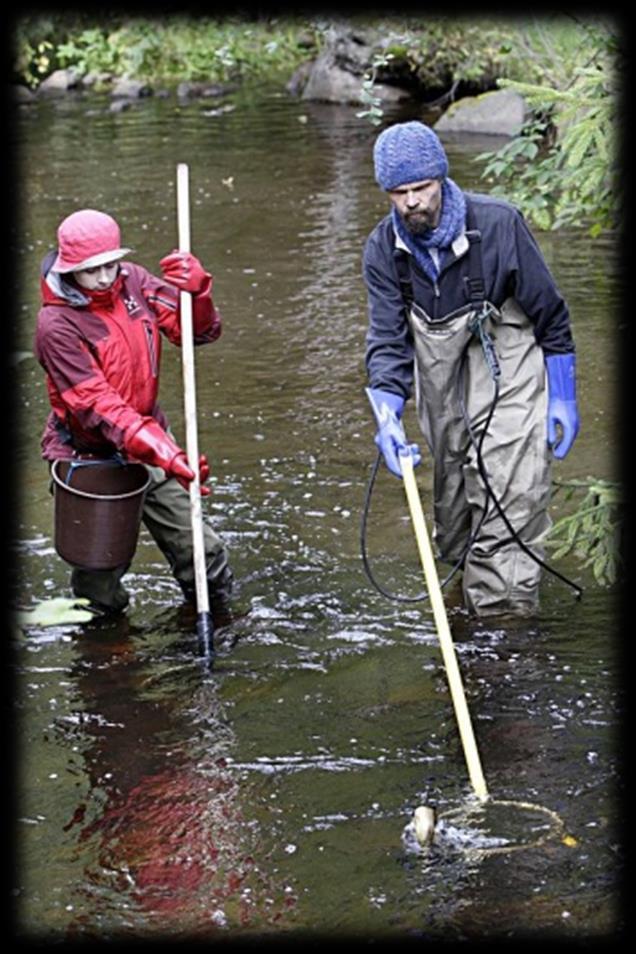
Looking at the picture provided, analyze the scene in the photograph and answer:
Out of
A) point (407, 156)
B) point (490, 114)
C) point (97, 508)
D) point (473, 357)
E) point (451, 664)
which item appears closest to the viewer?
point (451, 664)

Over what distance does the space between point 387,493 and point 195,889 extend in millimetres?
3740

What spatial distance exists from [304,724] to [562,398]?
1594 mm

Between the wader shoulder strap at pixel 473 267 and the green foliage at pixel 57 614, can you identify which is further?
the green foliage at pixel 57 614

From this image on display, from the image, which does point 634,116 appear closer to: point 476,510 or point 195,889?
point 476,510

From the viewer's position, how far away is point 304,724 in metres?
5.65

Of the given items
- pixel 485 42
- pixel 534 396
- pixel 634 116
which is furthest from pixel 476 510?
pixel 485 42

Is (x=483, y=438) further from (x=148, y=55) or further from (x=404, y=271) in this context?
(x=148, y=55)

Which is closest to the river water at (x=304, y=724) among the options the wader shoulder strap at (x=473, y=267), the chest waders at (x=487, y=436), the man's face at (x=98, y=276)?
the chest waders at (x=487, y=436)

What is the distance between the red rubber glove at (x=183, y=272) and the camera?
618 centimetres

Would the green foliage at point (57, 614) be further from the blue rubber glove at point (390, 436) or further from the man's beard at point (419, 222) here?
the man's beard at point (419, 222)

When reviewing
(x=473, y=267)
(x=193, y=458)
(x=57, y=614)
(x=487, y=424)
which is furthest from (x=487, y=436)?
(x=57, y=614)

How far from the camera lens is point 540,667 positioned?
5.91m

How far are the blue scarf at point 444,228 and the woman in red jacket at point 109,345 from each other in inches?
37.2

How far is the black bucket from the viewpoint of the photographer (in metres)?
6.21
